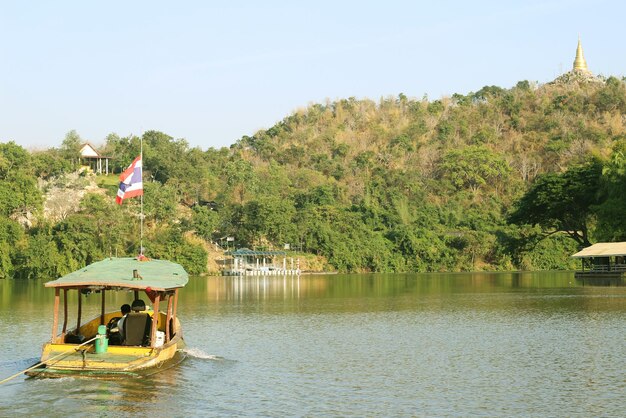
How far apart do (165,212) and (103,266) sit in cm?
6675

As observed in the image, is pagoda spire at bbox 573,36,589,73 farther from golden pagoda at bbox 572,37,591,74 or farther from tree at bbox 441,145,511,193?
tree at bbox 441,145,511,193

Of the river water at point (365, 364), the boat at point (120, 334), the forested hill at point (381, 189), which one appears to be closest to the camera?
the river water at point (365, 364)

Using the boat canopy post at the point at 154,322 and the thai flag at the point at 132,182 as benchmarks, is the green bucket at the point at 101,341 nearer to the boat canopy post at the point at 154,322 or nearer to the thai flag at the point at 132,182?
the boat canopy post at the point at 154,322

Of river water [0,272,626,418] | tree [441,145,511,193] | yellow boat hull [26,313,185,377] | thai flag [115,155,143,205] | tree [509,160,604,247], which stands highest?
tree [441,145,511,193]

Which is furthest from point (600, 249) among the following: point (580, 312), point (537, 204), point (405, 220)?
point (405, 220)

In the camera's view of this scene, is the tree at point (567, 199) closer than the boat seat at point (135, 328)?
No

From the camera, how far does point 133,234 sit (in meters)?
85.0

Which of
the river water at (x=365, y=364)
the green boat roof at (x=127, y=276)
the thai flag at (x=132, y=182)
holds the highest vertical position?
the thai flag at (x=132, y=182)

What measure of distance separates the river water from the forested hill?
3418 cm

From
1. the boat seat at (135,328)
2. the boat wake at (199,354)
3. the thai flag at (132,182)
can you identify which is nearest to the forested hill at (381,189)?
the thai flag at (132,182)

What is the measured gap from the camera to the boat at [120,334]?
65.7 ft

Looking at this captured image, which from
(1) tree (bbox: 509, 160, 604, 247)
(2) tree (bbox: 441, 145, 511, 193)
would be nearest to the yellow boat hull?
(1) tree (bbox: 509, 160, 604, 247)

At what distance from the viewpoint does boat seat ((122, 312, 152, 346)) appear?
22.2 metres

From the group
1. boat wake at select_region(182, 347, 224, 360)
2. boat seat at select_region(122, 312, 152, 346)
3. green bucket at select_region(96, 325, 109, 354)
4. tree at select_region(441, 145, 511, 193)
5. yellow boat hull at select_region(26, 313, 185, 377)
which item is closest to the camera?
yellow boat hull at select_region(26, 313, 185, 377)
